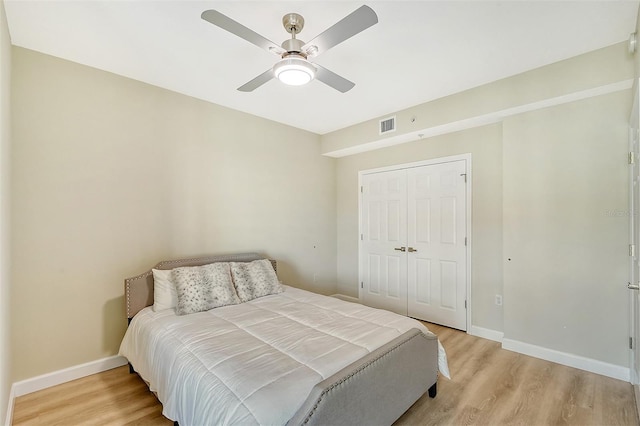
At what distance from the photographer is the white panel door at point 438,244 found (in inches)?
139

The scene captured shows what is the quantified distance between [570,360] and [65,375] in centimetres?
441

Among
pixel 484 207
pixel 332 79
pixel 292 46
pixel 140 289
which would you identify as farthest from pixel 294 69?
pixel 484 207

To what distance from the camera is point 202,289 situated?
2650 millimetres

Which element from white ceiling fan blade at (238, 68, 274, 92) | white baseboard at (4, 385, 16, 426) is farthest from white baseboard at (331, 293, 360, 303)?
white baseboard at (4, 385, 16, 426)

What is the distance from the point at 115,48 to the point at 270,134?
193 centimetres

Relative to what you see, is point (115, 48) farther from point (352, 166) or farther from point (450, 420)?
point (450, 420)

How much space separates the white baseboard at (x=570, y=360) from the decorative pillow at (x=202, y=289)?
9.24ft

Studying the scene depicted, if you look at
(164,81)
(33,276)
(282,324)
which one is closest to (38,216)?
(33,276)

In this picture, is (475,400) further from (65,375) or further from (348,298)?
(65,375)

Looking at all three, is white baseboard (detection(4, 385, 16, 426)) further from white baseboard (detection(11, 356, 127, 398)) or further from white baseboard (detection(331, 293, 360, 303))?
white baseboard (detection(331, 293, 360, 303))

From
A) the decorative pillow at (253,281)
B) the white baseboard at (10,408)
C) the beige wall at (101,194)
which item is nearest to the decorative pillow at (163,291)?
the beige wall at (101,194)

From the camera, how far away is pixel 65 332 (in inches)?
97.4

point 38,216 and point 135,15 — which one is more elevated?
point 135,15

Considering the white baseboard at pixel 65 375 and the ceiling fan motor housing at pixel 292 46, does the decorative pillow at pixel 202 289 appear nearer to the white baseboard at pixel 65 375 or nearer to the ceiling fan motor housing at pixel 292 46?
the white baseboard at pixel 65 375
